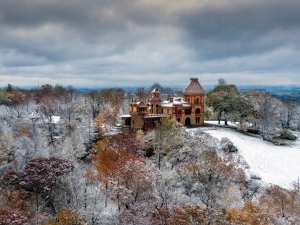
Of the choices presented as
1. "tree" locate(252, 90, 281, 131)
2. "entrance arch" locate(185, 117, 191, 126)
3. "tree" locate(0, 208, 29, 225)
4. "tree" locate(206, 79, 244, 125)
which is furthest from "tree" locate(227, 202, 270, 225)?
"tree" locate(206, 79, 244, 125)

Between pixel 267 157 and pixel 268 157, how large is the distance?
0.59 feet

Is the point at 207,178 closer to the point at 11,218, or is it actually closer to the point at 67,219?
the point at 67,219

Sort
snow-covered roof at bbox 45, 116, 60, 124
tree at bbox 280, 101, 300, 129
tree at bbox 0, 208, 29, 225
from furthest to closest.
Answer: tree at bbox 280, 101, 300, 129 < snow-covered roof at bbox 45, 116, 60, 124 < tree at bbox 0, 208, 29, 225

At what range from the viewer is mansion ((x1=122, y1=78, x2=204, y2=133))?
2079 inches

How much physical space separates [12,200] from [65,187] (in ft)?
15.8

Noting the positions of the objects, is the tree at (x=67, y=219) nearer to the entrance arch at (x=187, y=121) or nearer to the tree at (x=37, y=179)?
the tree at (x=37, y=179)

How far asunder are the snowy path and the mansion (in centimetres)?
602

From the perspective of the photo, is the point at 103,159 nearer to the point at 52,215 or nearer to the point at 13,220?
the point at 52,215

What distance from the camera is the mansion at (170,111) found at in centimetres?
5281

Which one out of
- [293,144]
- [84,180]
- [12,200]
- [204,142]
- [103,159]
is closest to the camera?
[12,200]

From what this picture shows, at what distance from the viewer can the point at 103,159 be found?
34.7 m

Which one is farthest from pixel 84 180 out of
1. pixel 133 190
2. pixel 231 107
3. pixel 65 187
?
pixel 231 107

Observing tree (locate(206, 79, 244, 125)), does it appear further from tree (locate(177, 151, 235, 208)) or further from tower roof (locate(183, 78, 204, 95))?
tree (locate(177, 151, 235, 208))

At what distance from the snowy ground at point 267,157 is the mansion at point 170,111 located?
16.7ft
